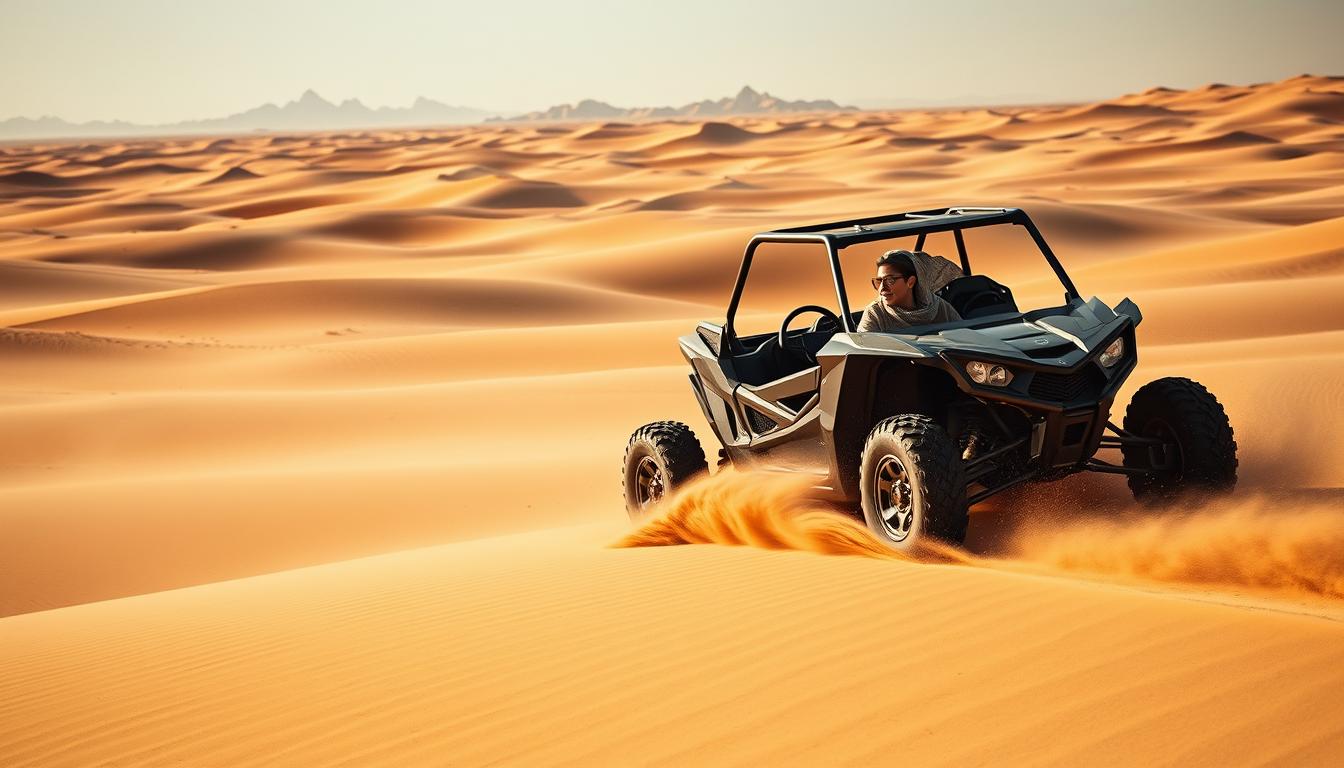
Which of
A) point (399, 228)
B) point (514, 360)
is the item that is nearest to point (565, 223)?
point (399, 228)

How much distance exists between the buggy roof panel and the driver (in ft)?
0.42

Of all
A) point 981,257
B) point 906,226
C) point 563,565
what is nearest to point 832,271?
point 906,226

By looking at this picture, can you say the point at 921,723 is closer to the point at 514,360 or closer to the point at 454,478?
the point at 454,478

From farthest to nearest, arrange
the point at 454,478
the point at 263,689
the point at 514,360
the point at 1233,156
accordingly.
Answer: the point at 1233,156, the point at 514,360, the point at 454,478, the point at 263,689

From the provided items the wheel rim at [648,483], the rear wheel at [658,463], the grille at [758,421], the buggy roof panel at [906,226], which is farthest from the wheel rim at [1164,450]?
the wheel rim at [648,483]

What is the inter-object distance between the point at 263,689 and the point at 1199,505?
14.7 feet

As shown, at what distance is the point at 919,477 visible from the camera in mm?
6000

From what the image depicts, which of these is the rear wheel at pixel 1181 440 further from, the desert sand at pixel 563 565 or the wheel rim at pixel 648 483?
the wheel rim at pixel 648 483

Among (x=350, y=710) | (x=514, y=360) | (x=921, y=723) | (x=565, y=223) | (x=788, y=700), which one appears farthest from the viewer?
(x=565, y=223)

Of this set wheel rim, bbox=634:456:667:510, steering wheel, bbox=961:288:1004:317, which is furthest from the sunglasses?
wheel rim, bbox=634:456:667:510

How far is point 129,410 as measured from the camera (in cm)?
1506

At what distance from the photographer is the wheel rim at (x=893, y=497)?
625cm

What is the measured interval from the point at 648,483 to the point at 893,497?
2.54 m

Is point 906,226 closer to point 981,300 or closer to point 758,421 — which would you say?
point 981,300
